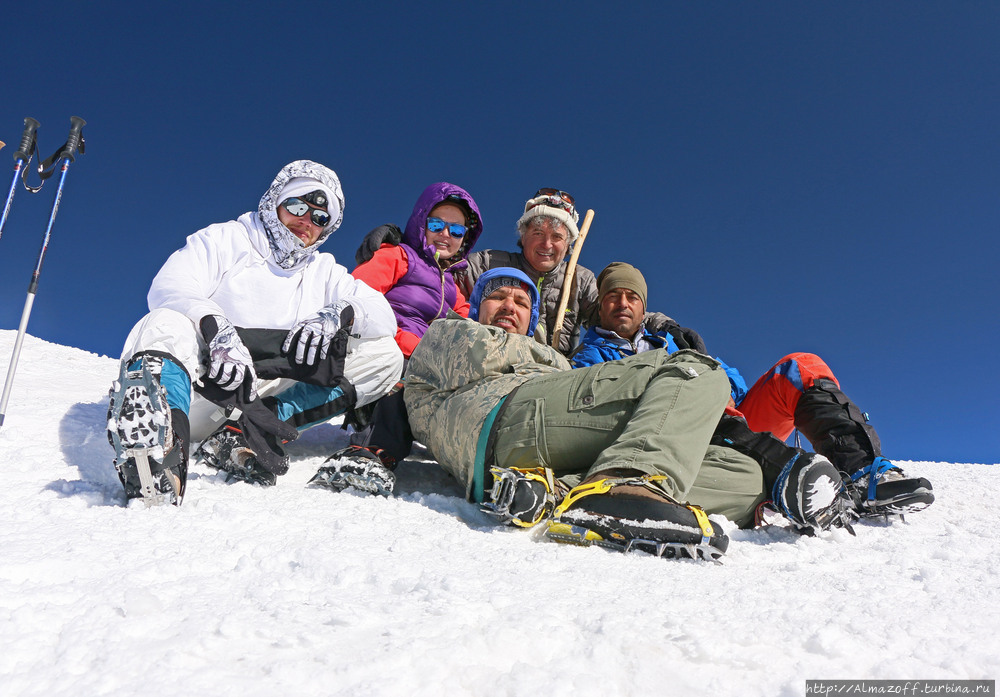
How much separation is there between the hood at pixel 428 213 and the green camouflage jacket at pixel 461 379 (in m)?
1.83

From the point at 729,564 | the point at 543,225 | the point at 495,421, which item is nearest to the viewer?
the point at 729,564

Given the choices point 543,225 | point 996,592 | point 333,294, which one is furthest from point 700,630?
point 543,225

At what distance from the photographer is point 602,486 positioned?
1623 millimetres

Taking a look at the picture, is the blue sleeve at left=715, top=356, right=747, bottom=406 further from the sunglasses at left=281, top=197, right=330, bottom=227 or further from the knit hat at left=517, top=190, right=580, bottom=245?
the sunglasses at left=281, top=197, right=330, bottom=227

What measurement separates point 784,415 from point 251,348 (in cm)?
286

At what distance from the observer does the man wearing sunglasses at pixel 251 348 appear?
1.80 m

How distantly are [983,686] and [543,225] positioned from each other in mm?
4023

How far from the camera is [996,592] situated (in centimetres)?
135

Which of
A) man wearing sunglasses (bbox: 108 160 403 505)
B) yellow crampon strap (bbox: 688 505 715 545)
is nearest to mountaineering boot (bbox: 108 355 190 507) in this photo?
man wearing sunglasses (bbox: 108 160 403 505)

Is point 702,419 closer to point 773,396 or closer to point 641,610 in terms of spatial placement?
point 641,610

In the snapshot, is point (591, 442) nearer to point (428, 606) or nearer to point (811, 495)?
point (811, 495)

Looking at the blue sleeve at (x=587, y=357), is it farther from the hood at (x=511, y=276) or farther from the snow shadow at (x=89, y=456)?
the snow shadow at (x=89, y=456)

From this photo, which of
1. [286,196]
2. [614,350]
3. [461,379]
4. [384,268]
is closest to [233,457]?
[461,379]

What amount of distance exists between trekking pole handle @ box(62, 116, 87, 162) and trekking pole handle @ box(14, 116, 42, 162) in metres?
0.31
